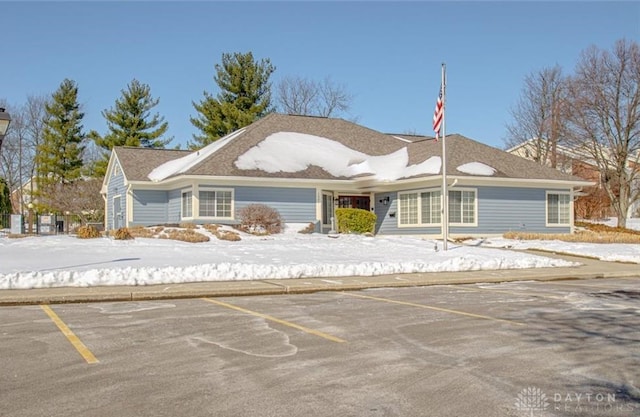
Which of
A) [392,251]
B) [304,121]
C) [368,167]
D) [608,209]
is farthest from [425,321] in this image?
[608,209]

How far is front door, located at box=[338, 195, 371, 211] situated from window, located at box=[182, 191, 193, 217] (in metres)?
7.81

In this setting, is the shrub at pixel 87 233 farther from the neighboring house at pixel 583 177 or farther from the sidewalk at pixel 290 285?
the neighboring house at pixel 583 177

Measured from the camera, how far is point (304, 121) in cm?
3997

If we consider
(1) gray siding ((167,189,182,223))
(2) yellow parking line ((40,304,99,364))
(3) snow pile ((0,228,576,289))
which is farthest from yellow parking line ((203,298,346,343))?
(1) gray siding ((167,189,182,223))

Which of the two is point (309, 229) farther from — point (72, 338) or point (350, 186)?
point (72, 338)

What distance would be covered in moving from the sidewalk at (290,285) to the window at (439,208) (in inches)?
437

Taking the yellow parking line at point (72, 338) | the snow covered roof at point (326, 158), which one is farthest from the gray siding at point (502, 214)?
the yellow parking line at point (72, 338)

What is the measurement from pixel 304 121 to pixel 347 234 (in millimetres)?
11556

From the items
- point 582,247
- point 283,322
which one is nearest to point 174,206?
point 582,247

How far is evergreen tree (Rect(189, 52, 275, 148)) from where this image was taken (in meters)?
56.1

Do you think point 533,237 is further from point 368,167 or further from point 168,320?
point 168,320

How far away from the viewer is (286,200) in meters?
32.2

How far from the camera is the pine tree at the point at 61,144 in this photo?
5875cm

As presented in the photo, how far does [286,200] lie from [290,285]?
17.4 meters
